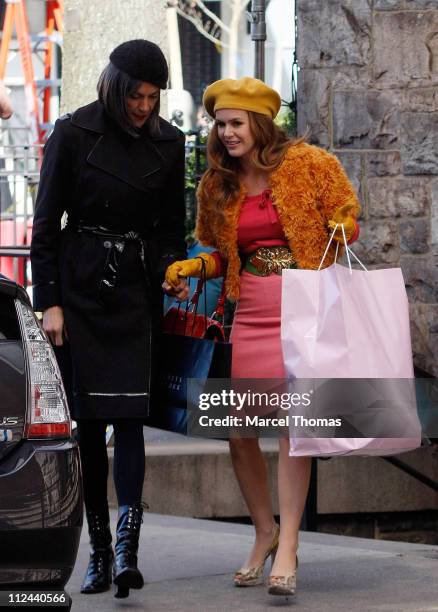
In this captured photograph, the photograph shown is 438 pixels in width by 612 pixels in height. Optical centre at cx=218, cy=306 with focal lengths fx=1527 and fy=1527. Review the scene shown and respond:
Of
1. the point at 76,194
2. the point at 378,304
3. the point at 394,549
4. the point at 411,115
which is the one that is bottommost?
the point at 394,549

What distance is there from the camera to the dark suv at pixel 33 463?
376 centimetres

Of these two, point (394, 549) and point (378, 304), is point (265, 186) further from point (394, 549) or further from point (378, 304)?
point (394, 549)

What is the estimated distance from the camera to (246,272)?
17.8 feet

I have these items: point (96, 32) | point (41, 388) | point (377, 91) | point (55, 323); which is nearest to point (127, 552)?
point (55, 323)

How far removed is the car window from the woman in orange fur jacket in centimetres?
126

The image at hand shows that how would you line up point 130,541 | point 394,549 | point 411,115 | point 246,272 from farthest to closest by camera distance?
point 411,115
point 394,549
point 246,272
point 130,541

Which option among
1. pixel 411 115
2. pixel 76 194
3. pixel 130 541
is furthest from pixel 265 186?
pixel 411 115

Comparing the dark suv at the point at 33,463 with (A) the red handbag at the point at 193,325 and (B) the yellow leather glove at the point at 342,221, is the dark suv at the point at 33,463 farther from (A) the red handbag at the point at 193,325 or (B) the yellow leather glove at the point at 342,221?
(B) the yellow leather glove at the point at 342,221

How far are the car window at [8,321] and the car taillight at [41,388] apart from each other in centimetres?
1

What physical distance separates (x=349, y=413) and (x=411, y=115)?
2.98m

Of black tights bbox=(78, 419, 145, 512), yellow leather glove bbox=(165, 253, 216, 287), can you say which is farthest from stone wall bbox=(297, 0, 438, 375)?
black tights bbox=(78, 419, 145, 512)

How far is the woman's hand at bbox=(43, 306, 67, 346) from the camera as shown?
17.1 ft

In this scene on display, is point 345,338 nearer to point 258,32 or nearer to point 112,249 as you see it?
point 112,249

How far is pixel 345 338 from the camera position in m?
5.10
